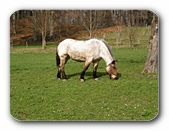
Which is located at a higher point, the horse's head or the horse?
the horse

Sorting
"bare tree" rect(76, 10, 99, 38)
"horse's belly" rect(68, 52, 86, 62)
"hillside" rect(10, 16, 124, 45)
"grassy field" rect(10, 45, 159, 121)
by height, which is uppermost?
"bare tree" rect(76, 10, 99, 38)

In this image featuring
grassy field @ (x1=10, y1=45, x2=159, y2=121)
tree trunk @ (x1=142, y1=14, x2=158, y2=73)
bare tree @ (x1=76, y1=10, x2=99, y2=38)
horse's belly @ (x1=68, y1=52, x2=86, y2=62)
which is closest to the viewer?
grassy field @ (x1=10, y1=45, x2=159, y2=121)

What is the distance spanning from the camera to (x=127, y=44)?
5949 millimetres

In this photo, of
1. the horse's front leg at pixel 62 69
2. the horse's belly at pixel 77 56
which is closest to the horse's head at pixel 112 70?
the horse's belly at pixel 77 56

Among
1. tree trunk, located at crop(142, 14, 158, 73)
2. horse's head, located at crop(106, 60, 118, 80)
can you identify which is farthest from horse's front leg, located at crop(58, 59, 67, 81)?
tree trunk, located at crop(142, 14, 158, 73)

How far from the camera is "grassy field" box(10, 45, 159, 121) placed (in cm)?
482

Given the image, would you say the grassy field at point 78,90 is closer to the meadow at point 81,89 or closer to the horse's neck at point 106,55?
the meadow at point 81,89

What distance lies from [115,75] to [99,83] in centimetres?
39

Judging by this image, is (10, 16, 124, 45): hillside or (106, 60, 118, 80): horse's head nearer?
(10, 16, 124, 45): hillside

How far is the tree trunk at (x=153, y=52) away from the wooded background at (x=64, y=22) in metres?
0.15

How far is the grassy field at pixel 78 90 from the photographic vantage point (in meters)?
4.82

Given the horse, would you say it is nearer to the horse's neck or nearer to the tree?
the horse's neck
